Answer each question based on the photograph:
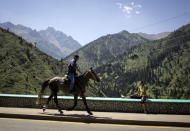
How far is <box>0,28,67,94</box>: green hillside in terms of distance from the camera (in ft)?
223

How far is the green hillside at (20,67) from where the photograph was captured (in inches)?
2681

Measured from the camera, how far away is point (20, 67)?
82.2m

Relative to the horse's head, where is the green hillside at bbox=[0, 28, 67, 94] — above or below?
above

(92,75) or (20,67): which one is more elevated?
(20,67)

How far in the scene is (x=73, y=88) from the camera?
45.9 feet

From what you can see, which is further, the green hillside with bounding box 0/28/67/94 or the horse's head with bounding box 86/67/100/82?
the green hillside with bounding box 0/28/67/94

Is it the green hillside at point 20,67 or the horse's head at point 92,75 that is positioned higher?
the green hillside at point 20,67

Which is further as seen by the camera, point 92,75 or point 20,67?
point 20,67

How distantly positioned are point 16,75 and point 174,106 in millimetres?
66293

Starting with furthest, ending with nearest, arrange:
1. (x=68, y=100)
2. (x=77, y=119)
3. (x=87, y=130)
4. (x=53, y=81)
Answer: (x=68, y=100)
(x=53, y=81)
(x=77, y=119)
(x=87, y=130)

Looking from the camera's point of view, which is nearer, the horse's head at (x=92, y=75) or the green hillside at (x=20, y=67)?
the horse's head at (x=92, y=75)

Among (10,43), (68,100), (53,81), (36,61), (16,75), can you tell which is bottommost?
(68,100)

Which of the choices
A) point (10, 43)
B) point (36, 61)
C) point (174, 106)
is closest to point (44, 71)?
point (36, 61)

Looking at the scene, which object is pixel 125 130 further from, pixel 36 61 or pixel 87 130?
pixel 36 61
